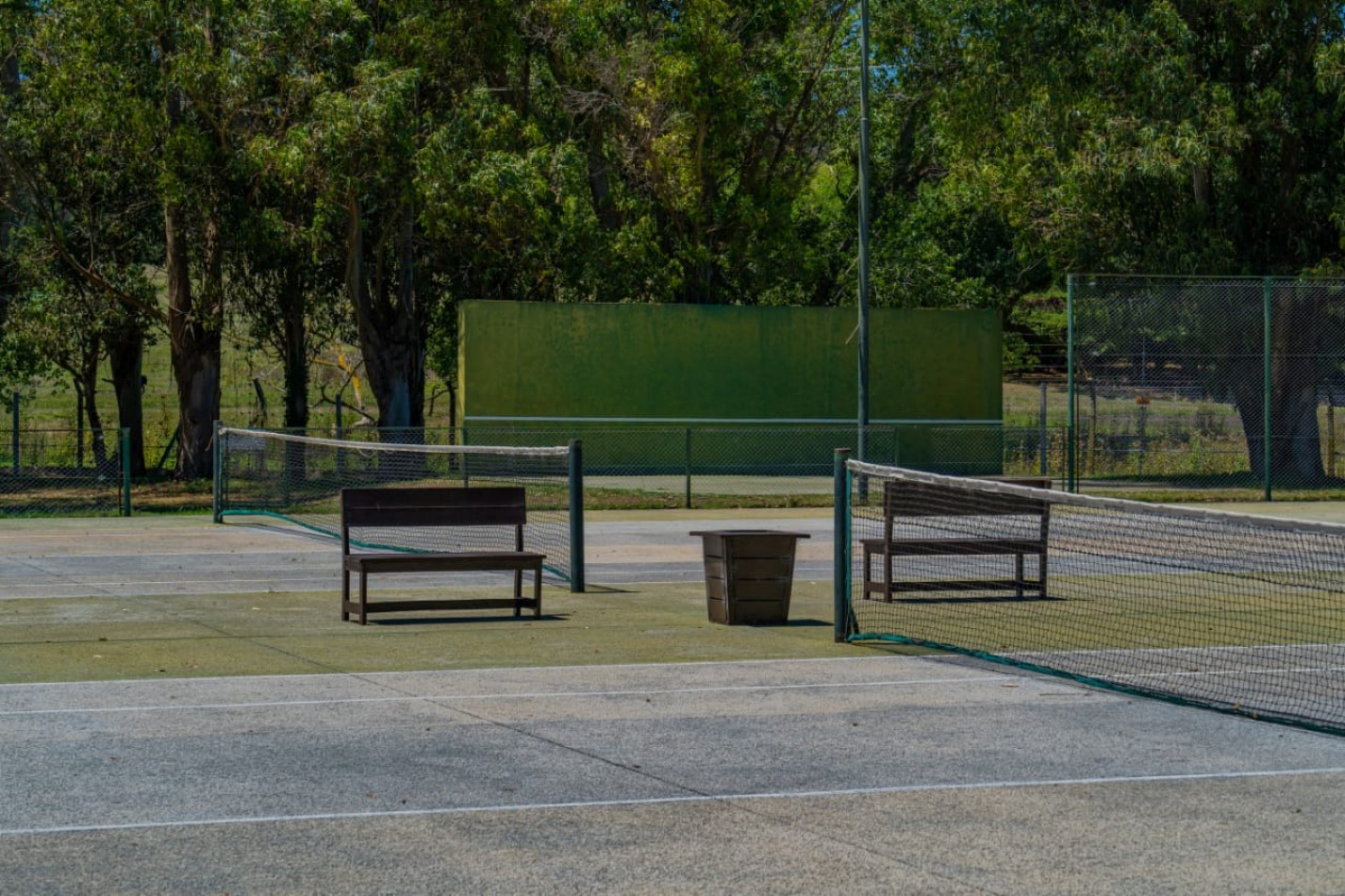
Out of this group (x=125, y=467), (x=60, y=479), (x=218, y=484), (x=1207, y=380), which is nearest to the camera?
(x=218, y=484)

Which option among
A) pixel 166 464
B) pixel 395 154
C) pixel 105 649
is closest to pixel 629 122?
pixel 395 154

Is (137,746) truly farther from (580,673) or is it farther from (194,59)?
(194,59)

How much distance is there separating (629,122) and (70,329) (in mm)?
13445

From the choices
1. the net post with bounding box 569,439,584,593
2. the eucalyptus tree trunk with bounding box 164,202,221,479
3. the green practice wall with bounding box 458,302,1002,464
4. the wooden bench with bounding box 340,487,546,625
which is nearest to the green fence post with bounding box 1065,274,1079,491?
the green practice wall with bounding box 458,302,1002,464

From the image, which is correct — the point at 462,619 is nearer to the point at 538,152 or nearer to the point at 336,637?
the point at 336,637

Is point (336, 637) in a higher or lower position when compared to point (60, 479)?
lower

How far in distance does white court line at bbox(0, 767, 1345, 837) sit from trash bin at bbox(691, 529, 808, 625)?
6153 millimetres

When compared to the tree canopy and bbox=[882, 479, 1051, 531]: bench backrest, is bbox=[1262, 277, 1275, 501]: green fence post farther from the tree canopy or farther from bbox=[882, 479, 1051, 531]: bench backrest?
bbox=[882, 479, 1051, 531]: bench backrest

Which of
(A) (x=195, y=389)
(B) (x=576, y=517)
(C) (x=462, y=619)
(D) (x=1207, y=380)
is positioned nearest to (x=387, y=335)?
(A) (x=195, y=389)

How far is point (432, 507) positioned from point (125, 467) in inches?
604

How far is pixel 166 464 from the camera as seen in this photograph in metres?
46.2

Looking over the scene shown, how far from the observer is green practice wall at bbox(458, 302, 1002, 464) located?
129 ft

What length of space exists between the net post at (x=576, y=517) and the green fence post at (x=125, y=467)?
13.6 meters

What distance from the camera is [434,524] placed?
50.0 ft
